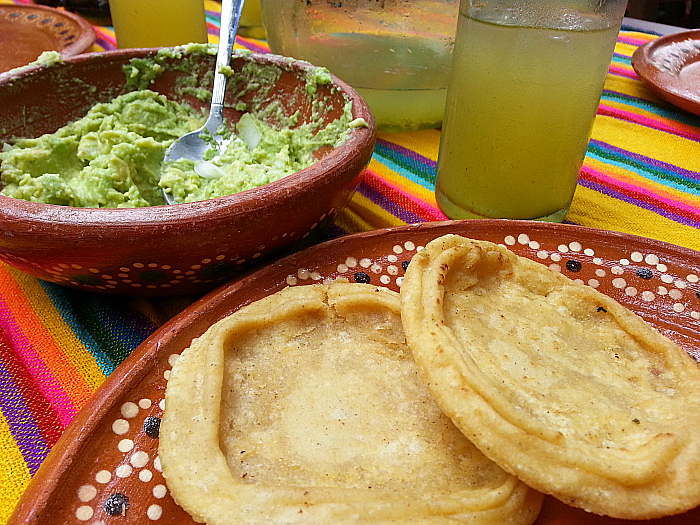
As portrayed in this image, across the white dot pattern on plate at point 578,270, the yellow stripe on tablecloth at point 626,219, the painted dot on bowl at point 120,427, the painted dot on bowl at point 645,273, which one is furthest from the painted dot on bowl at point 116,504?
the yellow stripe on tablecloth at point 626,219

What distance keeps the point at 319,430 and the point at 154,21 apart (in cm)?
209

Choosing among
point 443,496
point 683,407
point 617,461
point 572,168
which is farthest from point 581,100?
point 443,496

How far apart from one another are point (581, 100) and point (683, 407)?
0.80 m

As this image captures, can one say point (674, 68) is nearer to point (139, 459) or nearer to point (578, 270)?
point (578, 270)

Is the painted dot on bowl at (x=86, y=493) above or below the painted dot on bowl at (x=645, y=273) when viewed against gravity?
below

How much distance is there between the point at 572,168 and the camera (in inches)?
58.6

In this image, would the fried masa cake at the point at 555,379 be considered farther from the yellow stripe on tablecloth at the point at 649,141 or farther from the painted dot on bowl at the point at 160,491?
the yellow stripe on tablecloth at the point at 649,141

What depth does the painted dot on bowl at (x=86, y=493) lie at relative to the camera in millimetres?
788

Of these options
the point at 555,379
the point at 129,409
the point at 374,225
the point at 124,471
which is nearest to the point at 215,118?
the point at 374,225

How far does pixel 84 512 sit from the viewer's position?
0.77 m

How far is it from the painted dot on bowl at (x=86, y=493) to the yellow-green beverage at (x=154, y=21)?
81.2 inches

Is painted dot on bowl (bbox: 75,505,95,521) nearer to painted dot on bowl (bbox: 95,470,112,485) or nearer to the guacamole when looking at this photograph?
painted dot on bowl (bbox: 95,470,112,485)

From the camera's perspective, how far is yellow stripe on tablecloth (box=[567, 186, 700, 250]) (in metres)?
1.56

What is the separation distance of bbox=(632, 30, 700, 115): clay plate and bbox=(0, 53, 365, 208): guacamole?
1.45 m
